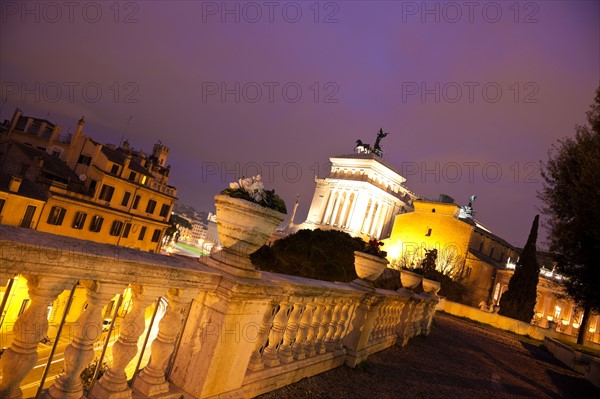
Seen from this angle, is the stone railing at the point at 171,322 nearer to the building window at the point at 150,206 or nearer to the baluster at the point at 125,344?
the baluster at the point at 125,344

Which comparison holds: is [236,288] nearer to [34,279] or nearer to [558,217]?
[34,279]

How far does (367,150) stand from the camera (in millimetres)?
94188

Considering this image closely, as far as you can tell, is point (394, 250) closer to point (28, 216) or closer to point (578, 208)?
point (28, 216)

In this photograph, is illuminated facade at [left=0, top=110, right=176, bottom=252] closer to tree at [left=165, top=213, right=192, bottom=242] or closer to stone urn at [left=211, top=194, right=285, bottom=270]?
tree at [left=165, top=213, right=192, bottom=242]

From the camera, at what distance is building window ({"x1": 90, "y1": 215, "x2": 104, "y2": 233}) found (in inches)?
1572

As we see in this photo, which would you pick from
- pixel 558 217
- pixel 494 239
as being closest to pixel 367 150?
pixel 494 239

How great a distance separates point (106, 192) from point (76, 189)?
3.03 meters

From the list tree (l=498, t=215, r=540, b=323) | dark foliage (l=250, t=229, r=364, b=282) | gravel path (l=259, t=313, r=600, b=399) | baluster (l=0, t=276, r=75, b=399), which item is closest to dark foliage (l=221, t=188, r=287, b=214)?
baluster (l=0, t=276, r=75, b=399)

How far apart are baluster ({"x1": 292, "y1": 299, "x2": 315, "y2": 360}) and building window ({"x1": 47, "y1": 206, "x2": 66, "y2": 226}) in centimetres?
3686

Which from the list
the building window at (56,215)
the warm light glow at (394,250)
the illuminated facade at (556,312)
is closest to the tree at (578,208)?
the building window at (56,215)

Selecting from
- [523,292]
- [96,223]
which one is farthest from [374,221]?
[96,223]

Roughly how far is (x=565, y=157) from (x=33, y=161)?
129ft

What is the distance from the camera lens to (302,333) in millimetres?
5684

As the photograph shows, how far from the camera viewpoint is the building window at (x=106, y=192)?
4072 cm
